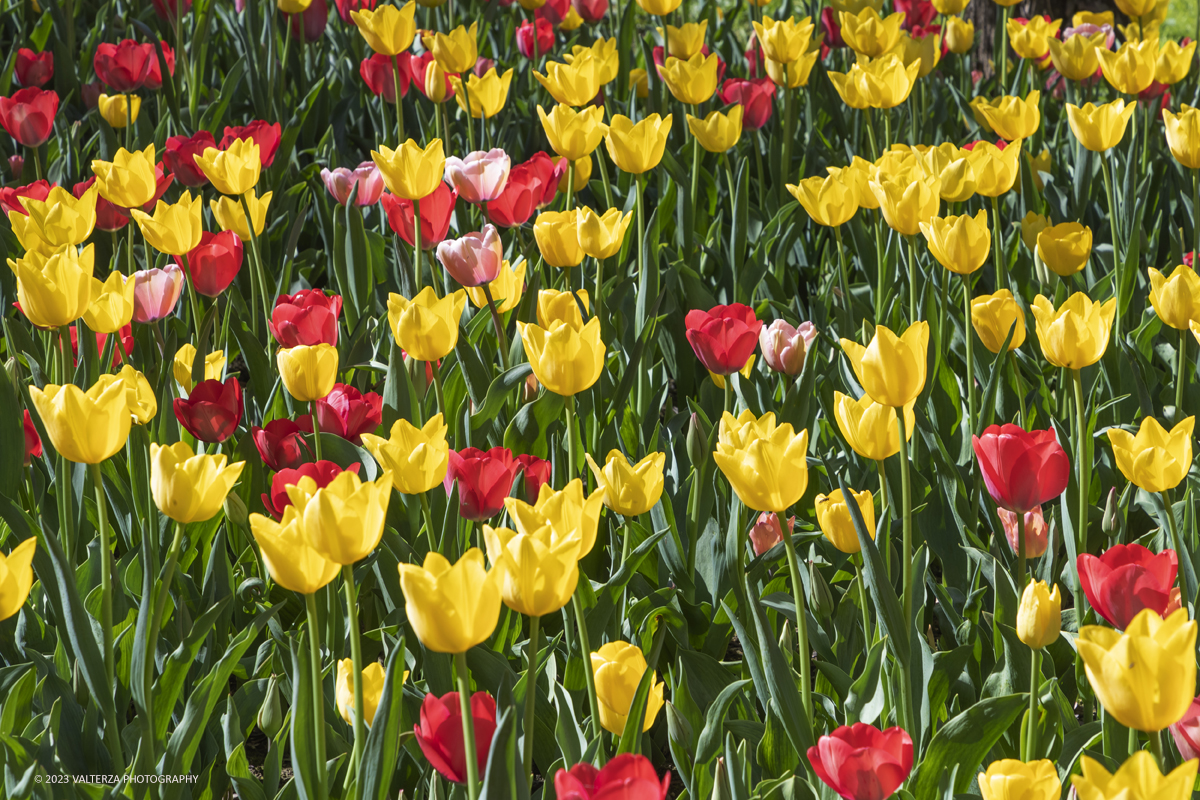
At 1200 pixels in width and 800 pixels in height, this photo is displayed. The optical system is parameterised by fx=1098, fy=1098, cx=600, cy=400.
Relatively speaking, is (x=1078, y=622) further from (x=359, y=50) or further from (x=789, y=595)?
(x=359, y=50)

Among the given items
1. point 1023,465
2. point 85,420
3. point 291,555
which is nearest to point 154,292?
point 85,420

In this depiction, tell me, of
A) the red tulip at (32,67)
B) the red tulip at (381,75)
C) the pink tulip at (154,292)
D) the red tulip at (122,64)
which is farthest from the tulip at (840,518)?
the red tulip at (32,67)

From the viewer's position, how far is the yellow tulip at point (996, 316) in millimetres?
1505

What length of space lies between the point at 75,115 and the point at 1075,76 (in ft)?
9.40

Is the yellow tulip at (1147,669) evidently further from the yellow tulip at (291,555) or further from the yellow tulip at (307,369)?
the yellow tulip at (307,369)

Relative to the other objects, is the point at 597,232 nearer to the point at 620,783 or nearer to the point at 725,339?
the point at 725,339

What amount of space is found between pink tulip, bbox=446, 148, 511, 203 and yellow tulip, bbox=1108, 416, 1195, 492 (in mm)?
1177

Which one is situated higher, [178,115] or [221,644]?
[178,115]

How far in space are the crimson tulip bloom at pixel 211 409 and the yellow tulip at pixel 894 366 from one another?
2.62 ft

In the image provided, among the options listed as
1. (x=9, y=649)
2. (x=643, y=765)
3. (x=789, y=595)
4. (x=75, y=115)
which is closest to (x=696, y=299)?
(x=789, y=595)

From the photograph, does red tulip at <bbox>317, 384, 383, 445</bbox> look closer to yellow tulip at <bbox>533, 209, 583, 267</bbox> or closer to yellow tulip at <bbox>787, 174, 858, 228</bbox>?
yellow tulip at <bbox>533, 209, 583, 267</bbox>

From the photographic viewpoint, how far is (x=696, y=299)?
7.04 ft

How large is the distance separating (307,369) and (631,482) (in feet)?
1.40

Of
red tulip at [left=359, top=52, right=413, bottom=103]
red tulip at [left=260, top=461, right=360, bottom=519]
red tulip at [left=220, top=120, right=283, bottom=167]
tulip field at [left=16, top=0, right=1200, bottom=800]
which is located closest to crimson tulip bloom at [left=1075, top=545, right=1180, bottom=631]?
tulip field at [left=16, top=0, right=1200, bottom=800]
